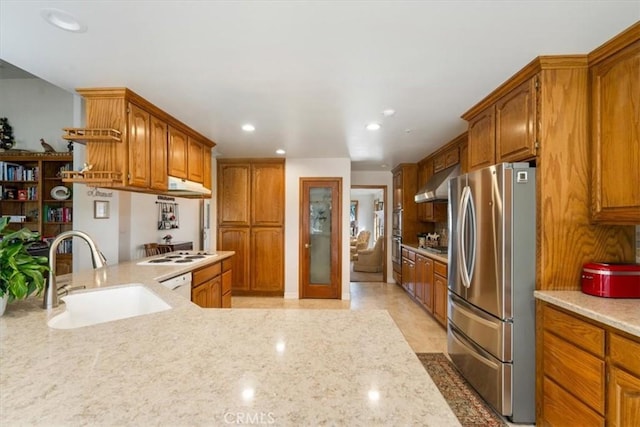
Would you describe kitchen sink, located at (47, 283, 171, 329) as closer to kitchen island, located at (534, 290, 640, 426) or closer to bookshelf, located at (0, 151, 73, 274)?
kitchen island, located at (534, 290, 640, 426)

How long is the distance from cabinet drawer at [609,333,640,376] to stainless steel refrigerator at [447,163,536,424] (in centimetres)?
54

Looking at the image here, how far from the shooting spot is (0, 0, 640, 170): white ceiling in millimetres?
1440

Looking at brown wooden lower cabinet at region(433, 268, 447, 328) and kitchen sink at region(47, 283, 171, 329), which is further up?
kitchen sink at region(47, 283, 171, 329)

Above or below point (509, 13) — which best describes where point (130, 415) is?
below

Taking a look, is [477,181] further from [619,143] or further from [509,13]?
[509,13]

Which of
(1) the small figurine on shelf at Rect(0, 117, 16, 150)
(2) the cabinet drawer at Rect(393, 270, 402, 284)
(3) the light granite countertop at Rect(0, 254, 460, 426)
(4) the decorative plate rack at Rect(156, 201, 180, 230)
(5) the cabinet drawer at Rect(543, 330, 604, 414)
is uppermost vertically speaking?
(1) the small figurine on shelf at Rect(0, 117, 16, 150)

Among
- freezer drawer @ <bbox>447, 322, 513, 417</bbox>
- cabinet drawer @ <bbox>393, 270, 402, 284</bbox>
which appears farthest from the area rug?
cabinet drawer @ <bbox>393, 270, 402, 284</bbox>

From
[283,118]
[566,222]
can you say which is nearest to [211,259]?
[283,118]

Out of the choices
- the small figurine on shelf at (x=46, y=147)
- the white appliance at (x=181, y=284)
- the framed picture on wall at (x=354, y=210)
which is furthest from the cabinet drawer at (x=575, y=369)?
the framed picture on wall at (x=354, y=210)

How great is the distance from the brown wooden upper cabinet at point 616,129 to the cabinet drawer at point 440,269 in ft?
5.76

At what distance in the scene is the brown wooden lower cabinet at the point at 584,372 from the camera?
1389 millimetres

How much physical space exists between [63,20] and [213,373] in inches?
73.4

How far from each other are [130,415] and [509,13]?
6.87ft

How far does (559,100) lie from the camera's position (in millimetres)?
1901
